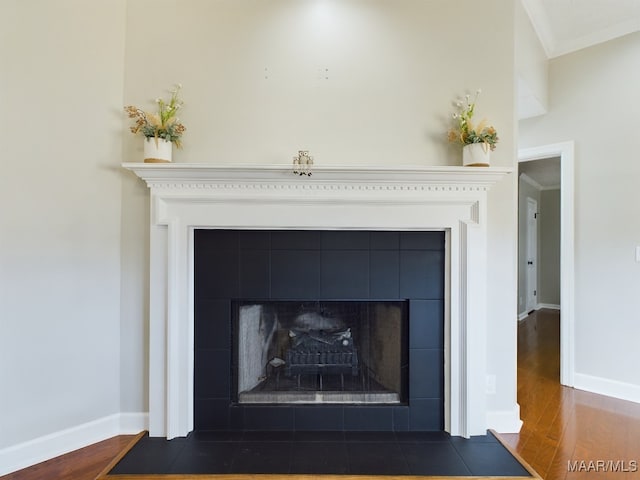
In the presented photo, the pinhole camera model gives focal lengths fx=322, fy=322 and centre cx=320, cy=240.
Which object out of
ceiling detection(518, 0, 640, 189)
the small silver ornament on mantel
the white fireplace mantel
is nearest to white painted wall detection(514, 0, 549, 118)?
ceiling detection(518, 0, 640, 189)

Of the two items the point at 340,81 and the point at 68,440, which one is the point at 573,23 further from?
the point at 68,440

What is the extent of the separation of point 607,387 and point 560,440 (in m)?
1.06

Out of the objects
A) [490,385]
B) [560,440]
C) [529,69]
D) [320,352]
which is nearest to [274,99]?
[320,352]

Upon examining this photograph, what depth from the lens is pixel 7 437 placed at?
1707 mm

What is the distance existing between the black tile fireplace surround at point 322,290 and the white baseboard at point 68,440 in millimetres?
456

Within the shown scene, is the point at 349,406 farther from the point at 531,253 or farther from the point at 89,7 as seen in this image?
the point at 531,253

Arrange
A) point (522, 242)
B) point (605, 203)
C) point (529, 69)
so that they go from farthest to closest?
1. point (522, 242)
2. point (605, 203)
3. point (529, 69)

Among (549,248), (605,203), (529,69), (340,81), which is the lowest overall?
(549,248)

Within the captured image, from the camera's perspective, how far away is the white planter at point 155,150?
187 cm

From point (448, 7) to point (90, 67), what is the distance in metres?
2.24

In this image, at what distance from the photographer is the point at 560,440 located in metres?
1.95

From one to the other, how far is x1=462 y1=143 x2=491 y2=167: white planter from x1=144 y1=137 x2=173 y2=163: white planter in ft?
5.88

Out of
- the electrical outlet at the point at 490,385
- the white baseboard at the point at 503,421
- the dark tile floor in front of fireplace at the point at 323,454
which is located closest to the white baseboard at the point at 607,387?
the white baseboard at the point at 503,421

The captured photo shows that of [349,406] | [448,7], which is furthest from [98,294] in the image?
[448,7]
